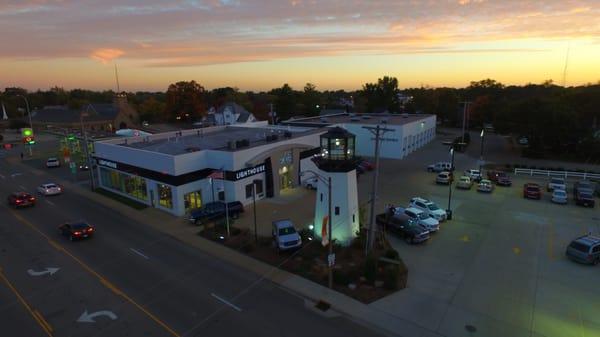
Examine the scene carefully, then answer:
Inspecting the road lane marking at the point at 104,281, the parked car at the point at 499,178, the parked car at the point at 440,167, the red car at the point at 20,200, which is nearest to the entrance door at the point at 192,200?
the road lane marking at the point at 104,281

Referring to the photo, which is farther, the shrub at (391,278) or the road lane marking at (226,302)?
the shrub at (391,278)

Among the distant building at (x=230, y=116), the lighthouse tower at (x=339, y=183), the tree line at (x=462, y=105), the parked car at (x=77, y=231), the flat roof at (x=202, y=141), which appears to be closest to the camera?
the lighthouse tower at (x=339, y=183)

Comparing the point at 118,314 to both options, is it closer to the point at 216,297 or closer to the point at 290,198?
the point at 216,297

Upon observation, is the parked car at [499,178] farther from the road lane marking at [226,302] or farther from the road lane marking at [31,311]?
the road lane marking at [31,311]

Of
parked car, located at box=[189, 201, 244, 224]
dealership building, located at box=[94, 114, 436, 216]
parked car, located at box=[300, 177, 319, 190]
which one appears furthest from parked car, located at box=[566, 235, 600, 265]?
parked car, located at box=[189, 201, 244, 224]

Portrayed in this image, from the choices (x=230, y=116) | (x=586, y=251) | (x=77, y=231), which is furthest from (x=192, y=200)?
(x=230, y=116)

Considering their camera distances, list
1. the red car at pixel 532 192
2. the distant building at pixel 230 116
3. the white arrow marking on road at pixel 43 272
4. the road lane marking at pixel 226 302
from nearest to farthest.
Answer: the road lane marking at pixel 226 302, the white arrow marking on road at pixel 43 272, the red car at pixel 532 192, the distant building at pixel 230 116

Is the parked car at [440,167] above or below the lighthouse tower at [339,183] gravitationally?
below
